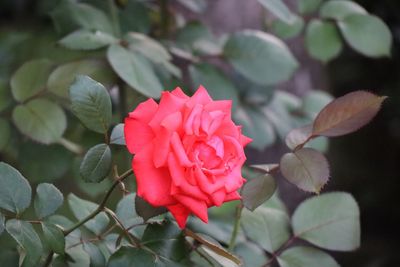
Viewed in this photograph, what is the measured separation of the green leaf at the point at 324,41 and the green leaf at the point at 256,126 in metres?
0.20

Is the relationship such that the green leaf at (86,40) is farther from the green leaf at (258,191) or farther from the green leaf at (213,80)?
the green leaf at (258,191)

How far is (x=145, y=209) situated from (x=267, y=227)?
11.7 inches

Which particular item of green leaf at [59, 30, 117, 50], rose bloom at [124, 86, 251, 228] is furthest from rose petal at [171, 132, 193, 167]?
green leaf at [59, 30, 117, 50]

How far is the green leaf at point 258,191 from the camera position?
0.79 m

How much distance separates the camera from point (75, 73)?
3.65 ft

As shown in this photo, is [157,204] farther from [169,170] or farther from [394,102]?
[394,102]

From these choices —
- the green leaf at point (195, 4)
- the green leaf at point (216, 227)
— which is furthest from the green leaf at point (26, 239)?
the green leaf at point (195, 4)

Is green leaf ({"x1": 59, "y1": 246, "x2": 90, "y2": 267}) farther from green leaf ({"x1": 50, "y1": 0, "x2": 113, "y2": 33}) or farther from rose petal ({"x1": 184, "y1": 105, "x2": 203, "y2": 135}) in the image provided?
green leaf ({"x1": 50, "y1": 0, "x2": 113, "y2": 33})

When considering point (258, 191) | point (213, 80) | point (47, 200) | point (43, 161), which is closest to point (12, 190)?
point (47, 200)

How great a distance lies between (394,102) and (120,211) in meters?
1.97

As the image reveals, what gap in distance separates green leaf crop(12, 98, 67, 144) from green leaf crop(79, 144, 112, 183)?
14.1 inches

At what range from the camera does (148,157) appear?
654 millimetres

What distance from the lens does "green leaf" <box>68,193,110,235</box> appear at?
86 cm

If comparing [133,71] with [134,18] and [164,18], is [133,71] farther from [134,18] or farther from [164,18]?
[164,18]
